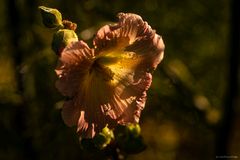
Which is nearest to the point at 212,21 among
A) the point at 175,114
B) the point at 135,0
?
the point at 135,0

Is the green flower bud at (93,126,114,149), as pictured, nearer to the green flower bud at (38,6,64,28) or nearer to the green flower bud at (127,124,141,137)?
the green flower bud at (127,124,141,137)

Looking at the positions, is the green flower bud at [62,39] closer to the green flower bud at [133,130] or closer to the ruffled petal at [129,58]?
the ruffled petal at [129,58]

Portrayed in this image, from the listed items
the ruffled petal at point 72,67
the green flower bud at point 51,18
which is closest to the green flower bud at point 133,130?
the ruffled petal at point 72,67

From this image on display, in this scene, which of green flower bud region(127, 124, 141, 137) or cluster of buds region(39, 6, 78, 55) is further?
green flower bud region(127, 124, 141, 137)

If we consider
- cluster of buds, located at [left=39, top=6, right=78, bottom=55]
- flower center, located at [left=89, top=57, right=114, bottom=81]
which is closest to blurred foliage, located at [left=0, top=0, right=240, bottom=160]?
flower center, located at [left=89, top=57, right=114, bottom=81]

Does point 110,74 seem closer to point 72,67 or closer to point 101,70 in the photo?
point 101,70

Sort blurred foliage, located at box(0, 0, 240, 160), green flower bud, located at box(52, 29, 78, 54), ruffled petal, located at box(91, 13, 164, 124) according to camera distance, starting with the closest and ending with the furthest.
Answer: green flower bud, located at box(52, 29, 78, 54), ruffled petal, located at box(91, 13, 164, 124), blurred foliage, located at box(0, 0, 240, 160)

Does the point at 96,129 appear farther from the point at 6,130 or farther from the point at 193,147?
the point at 193,147
